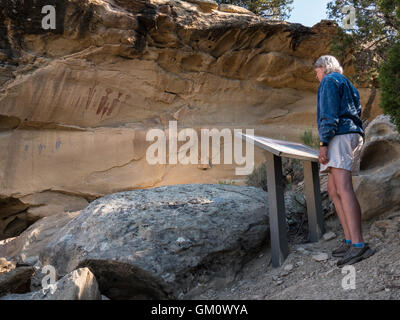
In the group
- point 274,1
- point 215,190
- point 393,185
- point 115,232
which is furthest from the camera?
point 274,1

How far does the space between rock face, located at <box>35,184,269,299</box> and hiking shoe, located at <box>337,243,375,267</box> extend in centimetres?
92

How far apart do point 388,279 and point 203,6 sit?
8713mm

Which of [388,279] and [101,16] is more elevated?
[101,16]

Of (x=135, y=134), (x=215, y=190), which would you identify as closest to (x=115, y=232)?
(x=215, y=190)

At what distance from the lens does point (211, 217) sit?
12.6 feet

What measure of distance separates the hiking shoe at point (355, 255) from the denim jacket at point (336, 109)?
86 cm

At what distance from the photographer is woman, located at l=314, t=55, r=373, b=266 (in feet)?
10.1

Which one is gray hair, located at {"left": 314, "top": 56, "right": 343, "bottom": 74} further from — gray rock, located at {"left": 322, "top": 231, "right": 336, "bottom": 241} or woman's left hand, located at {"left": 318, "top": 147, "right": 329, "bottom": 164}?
gray rock, located at {"left": 322, "top": 231, "right": 336, "bottom": 241}

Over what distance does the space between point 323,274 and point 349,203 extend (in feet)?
1.89

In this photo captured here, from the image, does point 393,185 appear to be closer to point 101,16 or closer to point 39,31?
point 101,16

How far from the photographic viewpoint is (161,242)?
138 inches

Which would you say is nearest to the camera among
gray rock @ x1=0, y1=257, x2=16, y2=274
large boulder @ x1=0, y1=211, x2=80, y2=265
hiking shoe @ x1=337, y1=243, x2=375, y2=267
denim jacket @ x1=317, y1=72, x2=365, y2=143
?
hiking shoe @ x1=337, y1=243, x2=375, y2=267

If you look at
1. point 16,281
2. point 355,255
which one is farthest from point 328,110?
point 16,281

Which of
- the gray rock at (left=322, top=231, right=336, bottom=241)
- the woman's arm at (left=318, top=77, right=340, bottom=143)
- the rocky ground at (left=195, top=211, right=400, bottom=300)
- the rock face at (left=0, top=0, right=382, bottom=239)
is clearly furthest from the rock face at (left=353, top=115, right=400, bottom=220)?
the rock face at (left=0, top=0, right=382, bottom=239)
